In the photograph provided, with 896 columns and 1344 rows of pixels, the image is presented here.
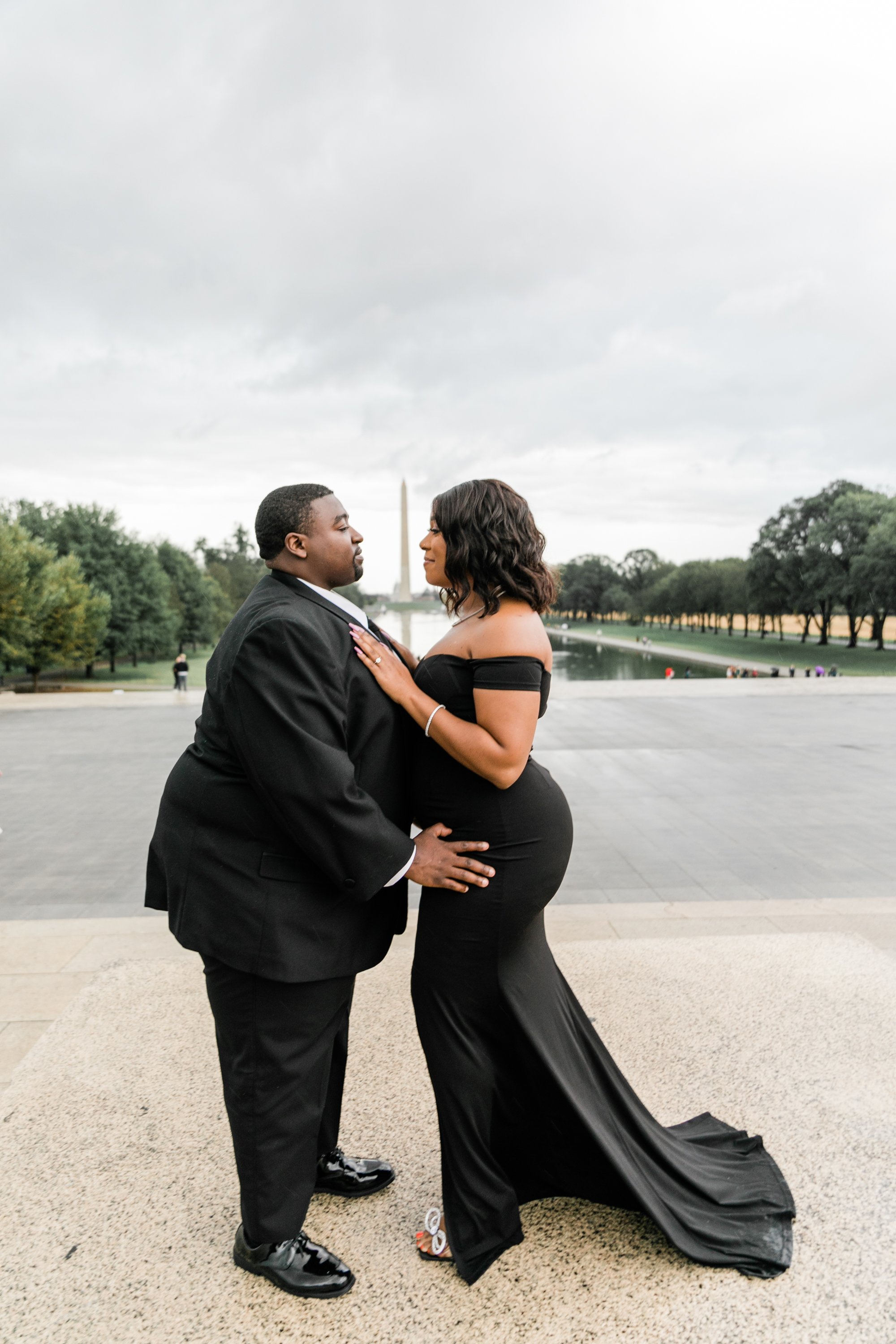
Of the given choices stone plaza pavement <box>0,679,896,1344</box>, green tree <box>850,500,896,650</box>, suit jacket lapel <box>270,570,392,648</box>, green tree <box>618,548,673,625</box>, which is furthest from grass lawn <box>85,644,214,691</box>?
green tree <box>618,548,673,625</box>

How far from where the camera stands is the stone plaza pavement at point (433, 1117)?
2.25 metres

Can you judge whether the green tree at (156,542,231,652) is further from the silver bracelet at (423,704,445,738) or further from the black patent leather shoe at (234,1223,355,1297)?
the silver bracelet at (423,704,445,738)

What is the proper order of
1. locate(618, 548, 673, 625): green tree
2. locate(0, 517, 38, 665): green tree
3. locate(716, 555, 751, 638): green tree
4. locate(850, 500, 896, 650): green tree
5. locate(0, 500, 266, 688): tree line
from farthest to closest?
locate(618, 548, 673, 625): green tree < locate(716, 555, 751, 638): green tree < locate(850, 500, 896, 650): green tree < locate(0, 500, 266, 688): tree line < locate(0, 517, 38, 665): green tree

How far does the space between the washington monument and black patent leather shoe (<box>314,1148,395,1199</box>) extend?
75.6m

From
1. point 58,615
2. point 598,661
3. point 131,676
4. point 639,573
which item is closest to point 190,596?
point 131,676

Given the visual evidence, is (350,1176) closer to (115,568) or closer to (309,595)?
(309,595)

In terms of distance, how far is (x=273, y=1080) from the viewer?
2.22 m

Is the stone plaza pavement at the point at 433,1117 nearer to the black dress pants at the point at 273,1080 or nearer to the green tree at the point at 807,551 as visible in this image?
the black dress pants at the point at 273,1080

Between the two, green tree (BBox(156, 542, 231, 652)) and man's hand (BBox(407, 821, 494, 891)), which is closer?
man's hand (BBox(407, 821, 494, 891))

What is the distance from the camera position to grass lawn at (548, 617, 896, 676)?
4581 cm

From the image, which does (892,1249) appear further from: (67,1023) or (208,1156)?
(67,1023)

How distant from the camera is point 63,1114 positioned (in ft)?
10.2

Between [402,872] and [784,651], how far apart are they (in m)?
61.7

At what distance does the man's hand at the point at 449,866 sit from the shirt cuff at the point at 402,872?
0.04 ft
